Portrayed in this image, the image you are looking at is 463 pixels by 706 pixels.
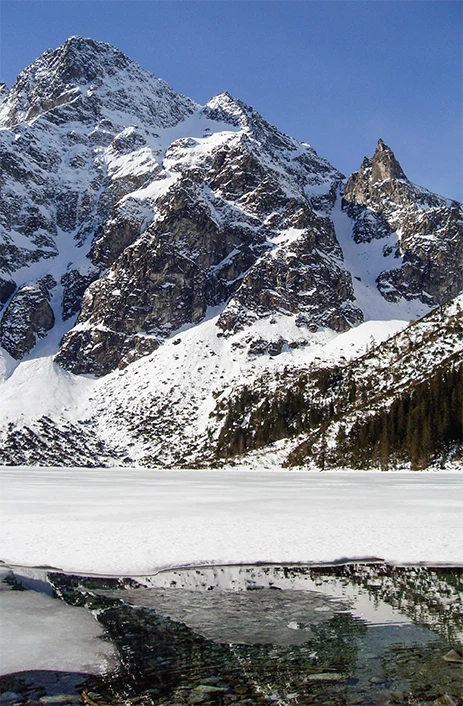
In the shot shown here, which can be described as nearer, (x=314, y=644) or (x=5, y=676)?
(x=5, y=676)

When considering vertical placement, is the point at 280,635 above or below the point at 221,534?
below

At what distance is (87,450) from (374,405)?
116 meters

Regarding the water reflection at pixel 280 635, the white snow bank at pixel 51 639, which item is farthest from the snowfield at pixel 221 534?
the white snow bank at pixel 51 639

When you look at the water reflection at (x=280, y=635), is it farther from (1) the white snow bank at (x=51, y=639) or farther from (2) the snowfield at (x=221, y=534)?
(2) the snowfield at (x=221, y=534)

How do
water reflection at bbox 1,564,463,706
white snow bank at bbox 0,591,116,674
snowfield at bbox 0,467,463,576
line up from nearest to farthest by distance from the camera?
water reflection at bbox 1,564,463,706 → white snow bank at bbox 0,591,116,674 → snowfield at bbox 0,467,463,576

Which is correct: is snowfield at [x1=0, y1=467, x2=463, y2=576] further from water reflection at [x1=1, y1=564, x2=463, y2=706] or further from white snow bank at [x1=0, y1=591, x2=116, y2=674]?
white snow bank at [x1=0, y1=591, x2=116, y2=674]

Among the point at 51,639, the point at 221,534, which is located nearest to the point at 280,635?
the point at 51,639

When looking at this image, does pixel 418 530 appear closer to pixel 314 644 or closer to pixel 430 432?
pixel 314 644

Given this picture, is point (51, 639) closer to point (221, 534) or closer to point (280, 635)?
point (280, 635)

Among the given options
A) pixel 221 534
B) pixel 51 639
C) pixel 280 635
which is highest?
pixel 221 534

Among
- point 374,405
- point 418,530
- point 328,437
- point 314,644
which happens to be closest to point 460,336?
point 374,405

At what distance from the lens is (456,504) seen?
27.4 meters

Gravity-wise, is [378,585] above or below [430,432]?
below

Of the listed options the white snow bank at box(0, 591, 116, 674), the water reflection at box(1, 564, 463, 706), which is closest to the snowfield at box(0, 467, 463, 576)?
the water reflection at box(1, 564, 463, 706)
